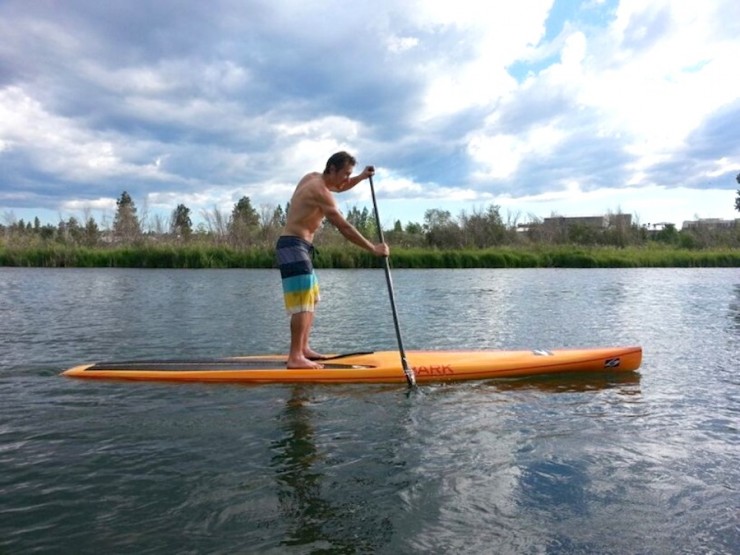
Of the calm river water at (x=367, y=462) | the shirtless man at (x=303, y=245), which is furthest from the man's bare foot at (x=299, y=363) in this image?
the calm river water at (x=367, y=462)

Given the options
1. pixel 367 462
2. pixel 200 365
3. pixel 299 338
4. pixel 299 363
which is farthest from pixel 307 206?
pixel 367 462

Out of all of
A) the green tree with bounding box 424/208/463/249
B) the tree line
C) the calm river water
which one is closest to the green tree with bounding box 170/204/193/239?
the tree line

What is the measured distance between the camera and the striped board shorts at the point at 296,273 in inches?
249

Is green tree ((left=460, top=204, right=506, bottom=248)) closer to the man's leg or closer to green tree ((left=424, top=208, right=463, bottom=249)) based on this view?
green tree ((left=424, top=208, right=463, bottom=249))

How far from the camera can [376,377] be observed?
6410mm

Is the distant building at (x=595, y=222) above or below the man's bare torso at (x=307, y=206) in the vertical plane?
above

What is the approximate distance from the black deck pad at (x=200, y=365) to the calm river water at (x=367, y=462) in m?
0.39

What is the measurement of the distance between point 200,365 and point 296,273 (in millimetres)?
1673

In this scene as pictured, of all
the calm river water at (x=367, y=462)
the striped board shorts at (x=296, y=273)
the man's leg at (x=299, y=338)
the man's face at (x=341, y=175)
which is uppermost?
the man's face at (x=341, y=175)

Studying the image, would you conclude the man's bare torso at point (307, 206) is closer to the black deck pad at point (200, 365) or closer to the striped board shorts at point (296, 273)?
the striped board shorts at point (296, 273)

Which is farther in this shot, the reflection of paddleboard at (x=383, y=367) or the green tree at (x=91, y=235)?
the green tree at (x=91, y=235)

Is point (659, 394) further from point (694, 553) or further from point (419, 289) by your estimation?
point (419, 289)

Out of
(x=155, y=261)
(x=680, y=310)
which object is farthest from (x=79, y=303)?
(x=155, y=261)

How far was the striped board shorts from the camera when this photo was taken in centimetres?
631
